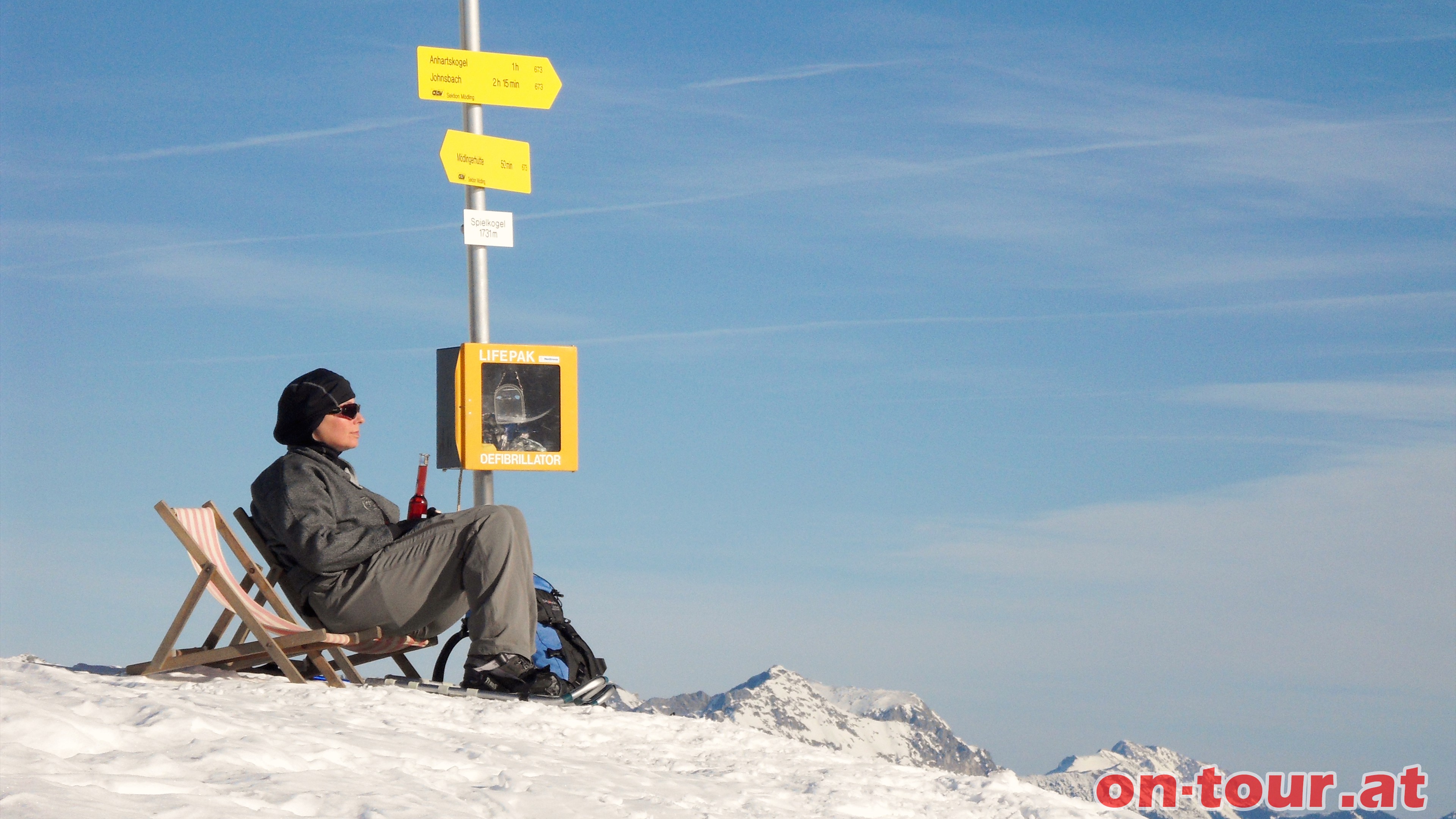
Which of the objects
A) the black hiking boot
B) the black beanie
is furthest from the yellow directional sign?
the black hiking boot

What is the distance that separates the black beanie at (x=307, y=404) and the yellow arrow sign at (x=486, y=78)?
196cm

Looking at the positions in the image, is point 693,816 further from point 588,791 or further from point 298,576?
point 298,576

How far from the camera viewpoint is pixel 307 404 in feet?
23.8

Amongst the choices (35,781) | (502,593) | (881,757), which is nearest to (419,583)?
(502,593)

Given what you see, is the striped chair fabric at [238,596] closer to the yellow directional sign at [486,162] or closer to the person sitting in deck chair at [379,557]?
the person sitting in deck chair at [379,557]

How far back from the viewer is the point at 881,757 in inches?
269

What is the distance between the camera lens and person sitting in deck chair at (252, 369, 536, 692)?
704cm

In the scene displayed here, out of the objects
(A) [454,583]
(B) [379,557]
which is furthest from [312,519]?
(A) [454,583]

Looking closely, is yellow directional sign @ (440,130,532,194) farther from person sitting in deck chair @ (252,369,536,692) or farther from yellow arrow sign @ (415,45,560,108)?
person sitting in deck chair @ (252,369,536,692)

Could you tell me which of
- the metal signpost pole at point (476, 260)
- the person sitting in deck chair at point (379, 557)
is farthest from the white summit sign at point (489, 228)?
the person sitting in deck chair at point (379, 557)

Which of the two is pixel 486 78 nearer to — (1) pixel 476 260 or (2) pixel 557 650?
(1) pixel 476 260

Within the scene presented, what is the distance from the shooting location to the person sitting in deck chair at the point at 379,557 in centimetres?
704

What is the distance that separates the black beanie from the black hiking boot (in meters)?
1.31

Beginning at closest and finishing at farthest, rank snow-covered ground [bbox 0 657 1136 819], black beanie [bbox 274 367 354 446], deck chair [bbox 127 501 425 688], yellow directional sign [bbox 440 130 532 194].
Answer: snow-covered ground [bbox 0 657 1136 819], deck chair [bbox 127 501 425 688], black beanie [bbox 274 367 354 446], yellow directional sign [bbox 440 130 532 194]
